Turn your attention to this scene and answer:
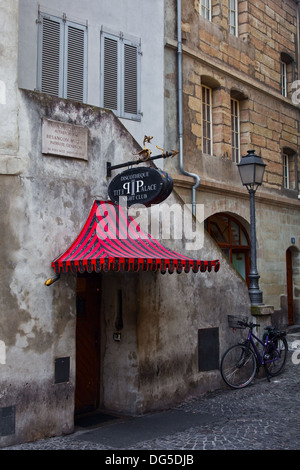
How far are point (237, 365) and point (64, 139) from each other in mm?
4669

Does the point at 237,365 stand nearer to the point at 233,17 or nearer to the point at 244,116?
the point at 244,116

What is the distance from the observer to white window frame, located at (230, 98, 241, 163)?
14729 millimetres

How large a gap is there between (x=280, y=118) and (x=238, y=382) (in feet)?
32.0

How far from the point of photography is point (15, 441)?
6117mm

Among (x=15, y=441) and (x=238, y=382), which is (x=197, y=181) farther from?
(x=15, y=441)

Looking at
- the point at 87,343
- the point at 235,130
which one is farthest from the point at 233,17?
the point at 87,343

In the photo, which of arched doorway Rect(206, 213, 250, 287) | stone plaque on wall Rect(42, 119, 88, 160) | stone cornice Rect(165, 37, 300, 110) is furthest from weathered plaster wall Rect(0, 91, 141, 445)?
arched doorway Rect(206, 213, 250, 287)

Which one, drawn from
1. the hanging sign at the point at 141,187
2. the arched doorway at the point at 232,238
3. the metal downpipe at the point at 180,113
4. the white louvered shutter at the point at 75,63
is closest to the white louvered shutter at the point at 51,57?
the white louvered shutter at the point at 75,63

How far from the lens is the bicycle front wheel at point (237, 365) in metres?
8.91

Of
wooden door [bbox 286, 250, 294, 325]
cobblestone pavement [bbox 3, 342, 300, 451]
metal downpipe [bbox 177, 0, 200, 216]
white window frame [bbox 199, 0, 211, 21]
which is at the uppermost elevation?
white window frame [bbox 199, 0, 211, 21]

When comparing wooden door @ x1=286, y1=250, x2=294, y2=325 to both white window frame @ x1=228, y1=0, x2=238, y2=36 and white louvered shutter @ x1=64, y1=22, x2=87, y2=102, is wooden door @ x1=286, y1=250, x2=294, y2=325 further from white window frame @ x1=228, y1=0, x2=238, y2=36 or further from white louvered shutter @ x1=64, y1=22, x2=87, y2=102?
white louvered shutter @ x1=64, y1=22, x2=87, y2=102

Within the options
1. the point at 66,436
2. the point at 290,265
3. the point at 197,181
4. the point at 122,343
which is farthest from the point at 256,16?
the point at 66,436

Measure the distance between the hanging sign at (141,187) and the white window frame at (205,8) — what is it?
8.50 metres

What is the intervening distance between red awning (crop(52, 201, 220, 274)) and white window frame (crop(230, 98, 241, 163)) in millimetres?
7800
